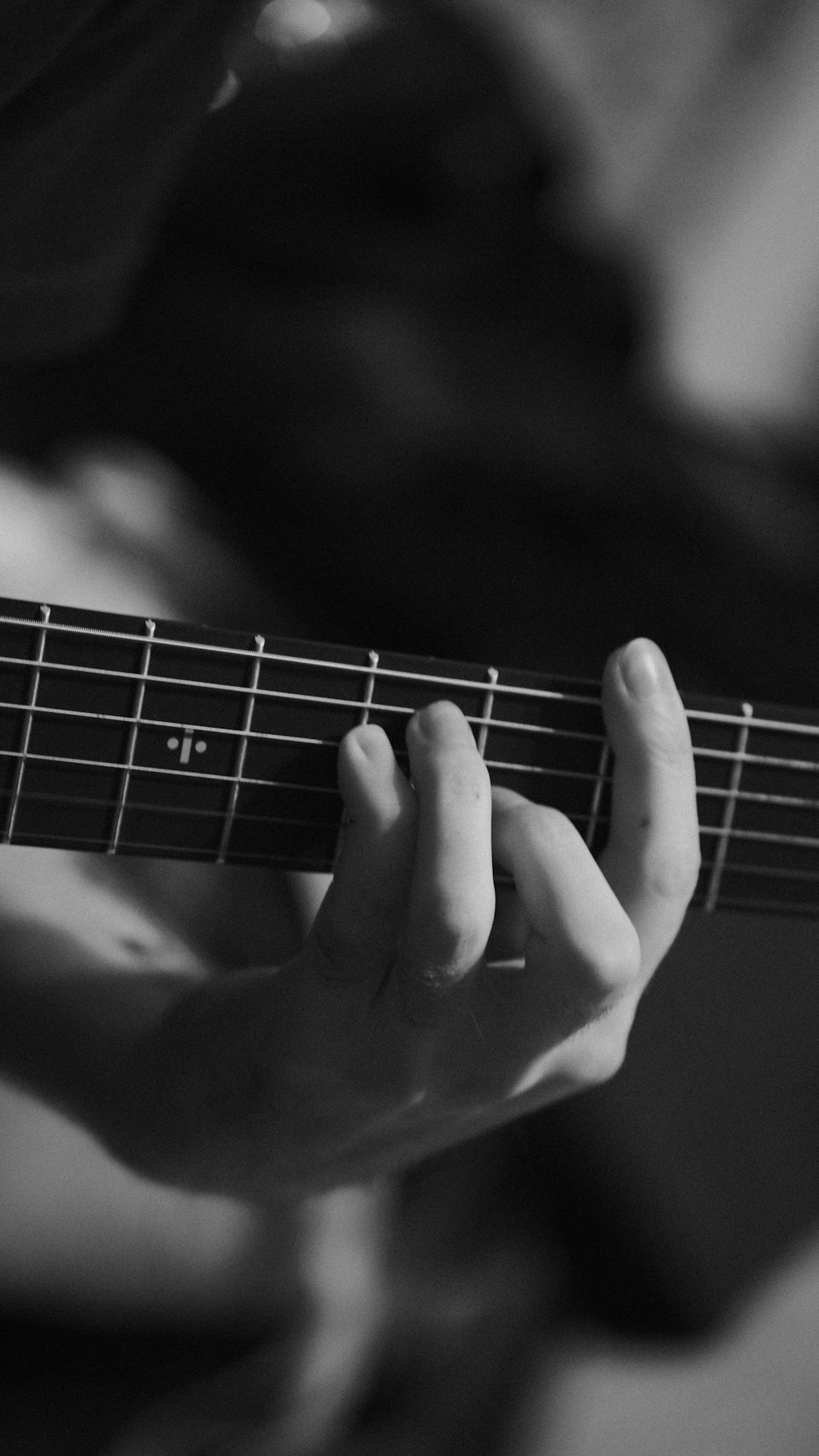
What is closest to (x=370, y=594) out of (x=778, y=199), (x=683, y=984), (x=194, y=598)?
(x=194, y=598)

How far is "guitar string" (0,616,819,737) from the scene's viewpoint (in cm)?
39

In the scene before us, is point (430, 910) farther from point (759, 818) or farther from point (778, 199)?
point (778, 199)

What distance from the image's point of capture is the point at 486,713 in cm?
43

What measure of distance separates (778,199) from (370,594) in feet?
1.93

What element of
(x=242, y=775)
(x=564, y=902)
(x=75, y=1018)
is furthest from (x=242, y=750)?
(x=75, y=1018)

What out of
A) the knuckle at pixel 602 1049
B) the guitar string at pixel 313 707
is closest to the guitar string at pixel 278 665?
the guitar string at pixel 313 707

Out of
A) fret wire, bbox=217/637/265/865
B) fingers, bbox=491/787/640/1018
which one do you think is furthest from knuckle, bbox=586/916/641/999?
fret wire, bbox=217/637/265/865

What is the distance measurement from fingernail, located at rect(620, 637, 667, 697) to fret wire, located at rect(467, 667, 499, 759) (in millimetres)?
46

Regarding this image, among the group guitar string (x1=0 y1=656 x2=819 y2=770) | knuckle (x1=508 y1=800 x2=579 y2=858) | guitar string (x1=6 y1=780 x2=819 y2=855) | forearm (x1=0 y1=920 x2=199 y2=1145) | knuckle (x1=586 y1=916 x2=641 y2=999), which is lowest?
forearm (x1=0 y1=920 x2=199 y2=1145)

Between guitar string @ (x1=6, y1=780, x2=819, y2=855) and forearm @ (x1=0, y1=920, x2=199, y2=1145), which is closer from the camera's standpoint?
guitar string @ (x1=6, y1=780, x2=819, y2=855)

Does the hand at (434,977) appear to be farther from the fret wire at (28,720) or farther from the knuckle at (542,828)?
the fret wire at (28,720)

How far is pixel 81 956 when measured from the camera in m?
0.59

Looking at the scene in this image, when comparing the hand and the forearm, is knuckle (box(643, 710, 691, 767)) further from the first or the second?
the forearm

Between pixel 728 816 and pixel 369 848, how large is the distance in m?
0.16
